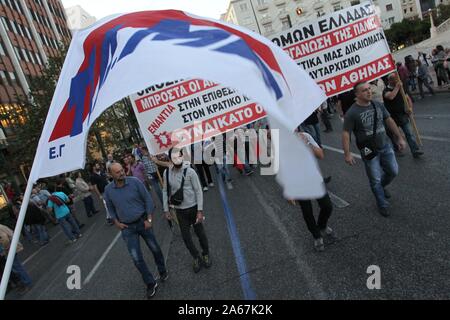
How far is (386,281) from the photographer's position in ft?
11.5

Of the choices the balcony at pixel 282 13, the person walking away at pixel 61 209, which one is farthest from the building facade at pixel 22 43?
the balcony at pixel 282 13

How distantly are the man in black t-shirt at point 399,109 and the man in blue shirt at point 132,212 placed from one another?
17.1ft

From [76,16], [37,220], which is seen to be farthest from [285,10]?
[37,220]

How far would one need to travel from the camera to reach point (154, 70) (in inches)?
92.9

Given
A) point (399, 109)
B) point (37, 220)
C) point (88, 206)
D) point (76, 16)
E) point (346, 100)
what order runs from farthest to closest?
point (76, 16) < point (88, 206) < point (37, 220) < point (346, 100) < point (399, 109)

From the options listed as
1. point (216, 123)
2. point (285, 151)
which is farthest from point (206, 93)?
point (285, 151)

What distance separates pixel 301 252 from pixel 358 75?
451 centimetres

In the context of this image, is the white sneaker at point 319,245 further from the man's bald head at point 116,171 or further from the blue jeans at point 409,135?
the blue jeans at point 409,135

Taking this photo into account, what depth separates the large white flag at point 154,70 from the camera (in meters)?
2.16

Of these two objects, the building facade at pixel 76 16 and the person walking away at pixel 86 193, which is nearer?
the person walking away at pixel 86 193

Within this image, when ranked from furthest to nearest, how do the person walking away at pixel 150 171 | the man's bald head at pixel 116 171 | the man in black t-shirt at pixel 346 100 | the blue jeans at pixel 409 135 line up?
the person walking away at pixel 150 171, the man in black t-shirt at pixel 346 100, the blue jeans at pixel 409 135, the man's bald head at pixel 116 171

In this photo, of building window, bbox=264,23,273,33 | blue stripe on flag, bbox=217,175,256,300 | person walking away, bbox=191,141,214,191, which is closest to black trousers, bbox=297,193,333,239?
blue stripe on flag, bbox=217,175,256,300

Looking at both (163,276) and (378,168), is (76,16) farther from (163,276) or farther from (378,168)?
(378,168)
